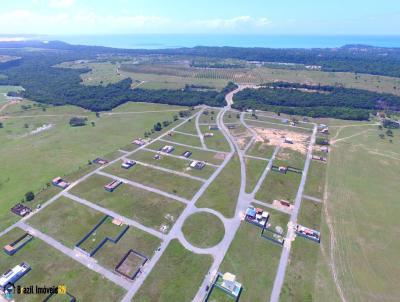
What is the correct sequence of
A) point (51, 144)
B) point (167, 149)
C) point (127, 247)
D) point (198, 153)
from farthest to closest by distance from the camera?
point (51, 144) → point (167, 149) → point (198, 153) → point (127, 247)

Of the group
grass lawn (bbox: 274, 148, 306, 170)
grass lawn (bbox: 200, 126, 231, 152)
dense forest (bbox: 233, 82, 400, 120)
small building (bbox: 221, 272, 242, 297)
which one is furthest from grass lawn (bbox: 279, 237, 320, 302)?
dense forest (bbox: 233, 82, 400, 120)

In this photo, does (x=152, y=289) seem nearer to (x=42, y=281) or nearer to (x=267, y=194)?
(x=42, y=281)

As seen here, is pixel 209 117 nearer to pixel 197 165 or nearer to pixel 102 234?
pixel 197 165

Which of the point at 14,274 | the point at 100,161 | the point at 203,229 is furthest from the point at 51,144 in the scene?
the point at 203,229

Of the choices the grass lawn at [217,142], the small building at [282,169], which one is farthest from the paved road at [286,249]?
the grass lawn at [217,142]

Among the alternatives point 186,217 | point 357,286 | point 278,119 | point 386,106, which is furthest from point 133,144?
point 386,106

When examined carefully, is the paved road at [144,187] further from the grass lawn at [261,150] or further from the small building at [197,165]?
the grass lawn at [261,150]

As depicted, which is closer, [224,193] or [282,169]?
[224,193]
